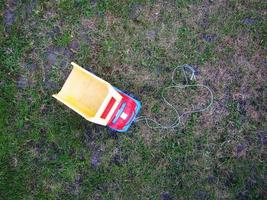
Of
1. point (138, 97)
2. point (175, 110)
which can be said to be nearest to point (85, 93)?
point (138, 97)

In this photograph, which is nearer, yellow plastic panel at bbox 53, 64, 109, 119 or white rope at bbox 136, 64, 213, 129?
yellow plastic panel at bbox 53, 64, 109, 119

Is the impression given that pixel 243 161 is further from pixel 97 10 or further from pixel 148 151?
pixel 97 10

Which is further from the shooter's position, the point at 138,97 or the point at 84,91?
the point at 138,97

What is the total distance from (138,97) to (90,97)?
57 cm

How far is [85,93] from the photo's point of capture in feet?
13.6

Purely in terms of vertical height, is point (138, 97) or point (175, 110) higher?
point (175, 110)

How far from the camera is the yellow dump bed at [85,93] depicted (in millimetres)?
4098

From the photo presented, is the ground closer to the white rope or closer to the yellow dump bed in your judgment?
the white rope

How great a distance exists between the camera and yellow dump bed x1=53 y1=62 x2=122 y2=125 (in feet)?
13.4

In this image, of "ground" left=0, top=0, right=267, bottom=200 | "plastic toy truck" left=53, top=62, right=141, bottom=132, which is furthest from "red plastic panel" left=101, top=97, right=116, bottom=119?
"ground" left=0, top=0, right=267, bottom=200

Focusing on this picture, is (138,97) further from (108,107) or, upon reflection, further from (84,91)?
(84,91)

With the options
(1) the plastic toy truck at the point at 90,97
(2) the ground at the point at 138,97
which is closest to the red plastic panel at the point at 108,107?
(1) the plastic toy truck at the point at 90,97

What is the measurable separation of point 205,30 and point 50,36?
1.64 m

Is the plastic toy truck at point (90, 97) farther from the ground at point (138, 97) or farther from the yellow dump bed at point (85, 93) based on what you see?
the ground at point (138, 97)
